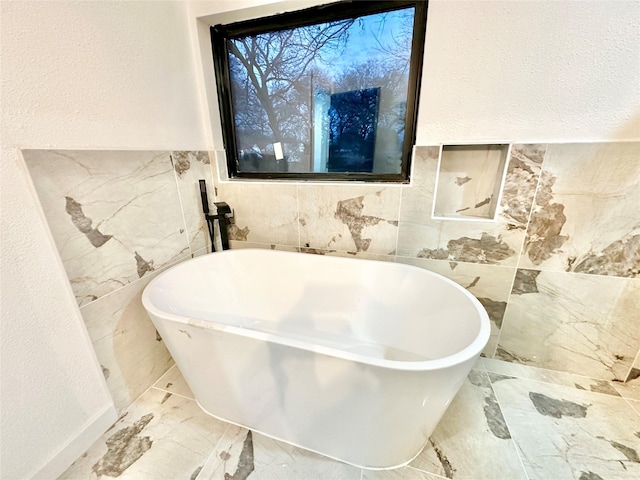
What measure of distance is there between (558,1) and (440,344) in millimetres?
1446

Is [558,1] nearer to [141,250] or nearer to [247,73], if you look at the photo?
[247,73]

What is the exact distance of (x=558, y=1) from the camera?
3.15 feet

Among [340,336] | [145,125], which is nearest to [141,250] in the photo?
[145,125]

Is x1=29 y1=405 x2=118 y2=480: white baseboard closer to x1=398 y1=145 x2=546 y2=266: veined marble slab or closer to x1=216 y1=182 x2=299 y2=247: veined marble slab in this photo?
x1=216 y1=182 x2=299 y2=247: veined marble slab

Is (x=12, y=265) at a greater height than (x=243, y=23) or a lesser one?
lesser

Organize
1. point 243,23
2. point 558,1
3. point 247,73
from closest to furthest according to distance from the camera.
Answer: point 558,1, point 243,23, point 247,73

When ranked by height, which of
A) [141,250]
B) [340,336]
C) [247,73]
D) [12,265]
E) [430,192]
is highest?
[247,73]

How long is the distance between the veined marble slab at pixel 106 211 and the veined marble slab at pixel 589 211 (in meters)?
1.86

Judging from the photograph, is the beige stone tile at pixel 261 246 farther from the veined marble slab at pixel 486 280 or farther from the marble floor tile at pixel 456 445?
the marble floor tile at pixel 456 445

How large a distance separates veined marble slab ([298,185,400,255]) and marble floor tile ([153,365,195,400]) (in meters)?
1.03

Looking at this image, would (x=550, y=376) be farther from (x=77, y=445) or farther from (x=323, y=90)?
(x=77, y=445)

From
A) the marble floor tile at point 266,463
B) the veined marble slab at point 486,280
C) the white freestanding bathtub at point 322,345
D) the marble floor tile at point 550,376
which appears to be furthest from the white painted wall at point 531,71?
the marble floor tile at point 266,463

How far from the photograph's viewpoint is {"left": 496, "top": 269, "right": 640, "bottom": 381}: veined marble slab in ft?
3.98

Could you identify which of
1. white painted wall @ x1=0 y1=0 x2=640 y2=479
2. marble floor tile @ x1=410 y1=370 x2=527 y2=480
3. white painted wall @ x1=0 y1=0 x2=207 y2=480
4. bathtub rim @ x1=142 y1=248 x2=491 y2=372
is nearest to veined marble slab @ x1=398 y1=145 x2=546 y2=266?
white painted wall @ x1=0 y1=0 x2=640 y2=479
